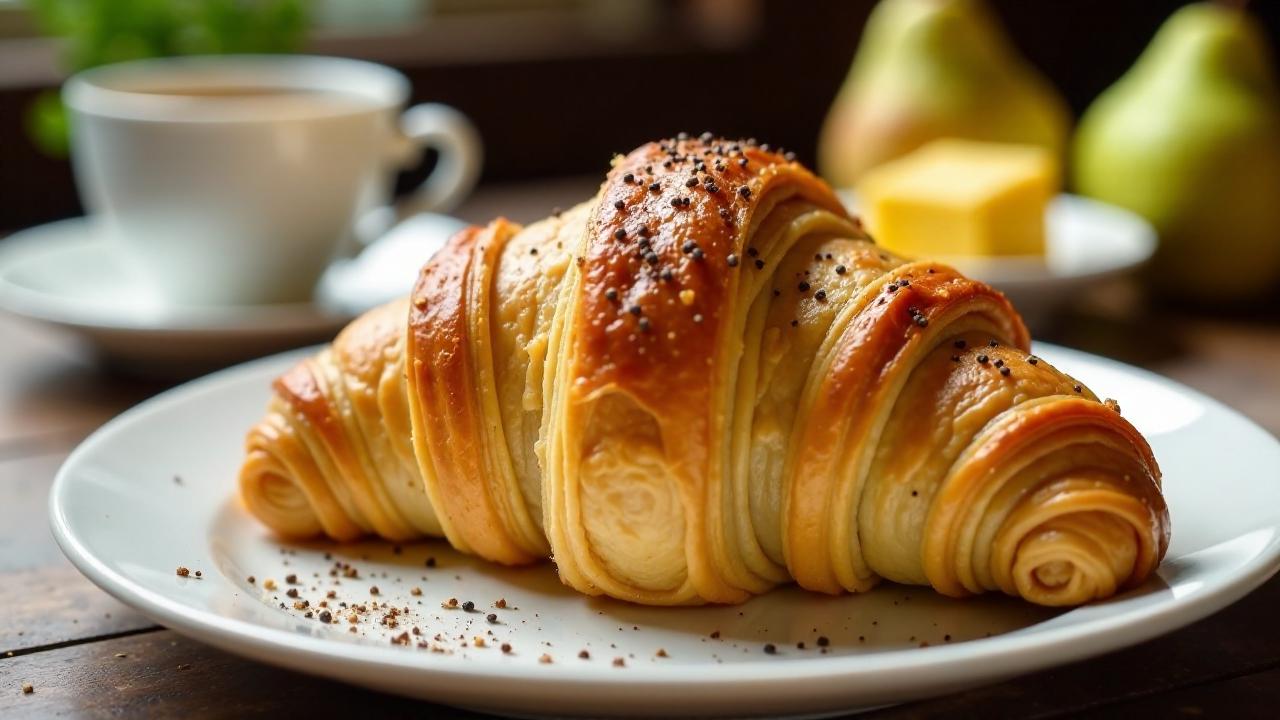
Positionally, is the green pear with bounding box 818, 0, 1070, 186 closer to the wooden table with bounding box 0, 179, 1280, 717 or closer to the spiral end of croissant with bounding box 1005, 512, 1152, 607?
the wooden table with bounding box 0, 179, 1280, 717

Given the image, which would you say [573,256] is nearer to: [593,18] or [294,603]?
[294,603]

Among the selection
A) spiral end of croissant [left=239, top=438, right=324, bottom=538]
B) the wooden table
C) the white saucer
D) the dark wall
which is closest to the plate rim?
the white saucer

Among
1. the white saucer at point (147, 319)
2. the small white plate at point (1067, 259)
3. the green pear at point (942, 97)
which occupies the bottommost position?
the white saucer at point (147, 319)

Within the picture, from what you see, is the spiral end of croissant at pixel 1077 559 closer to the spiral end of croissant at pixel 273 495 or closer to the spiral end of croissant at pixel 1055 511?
the spiral end of croissant at pixel 1055 511

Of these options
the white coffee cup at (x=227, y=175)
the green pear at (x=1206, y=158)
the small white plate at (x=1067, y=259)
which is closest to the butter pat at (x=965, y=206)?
the small white plate at (x=1067, y=259)

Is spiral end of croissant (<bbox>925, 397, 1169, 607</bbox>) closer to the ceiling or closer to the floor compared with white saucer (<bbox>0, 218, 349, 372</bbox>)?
closer to the ceiling

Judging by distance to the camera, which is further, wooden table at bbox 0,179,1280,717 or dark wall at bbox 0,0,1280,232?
dark wall at bbox 0,0,1280,232
